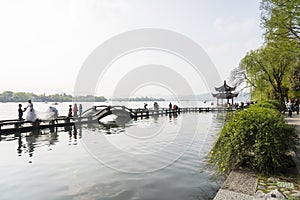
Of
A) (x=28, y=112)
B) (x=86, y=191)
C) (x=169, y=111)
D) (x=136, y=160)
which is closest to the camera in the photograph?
(x=86, y=191)

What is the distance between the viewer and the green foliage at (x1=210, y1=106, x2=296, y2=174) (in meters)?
5.18

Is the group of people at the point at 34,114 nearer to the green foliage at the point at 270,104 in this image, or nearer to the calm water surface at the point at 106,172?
the calm water surface at the point at 106,172

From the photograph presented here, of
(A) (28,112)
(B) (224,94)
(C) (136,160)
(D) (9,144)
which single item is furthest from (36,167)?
(B) (224,94)

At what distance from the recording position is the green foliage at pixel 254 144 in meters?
5.18

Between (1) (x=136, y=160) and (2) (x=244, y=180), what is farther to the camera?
(1) (x=136, y=160)

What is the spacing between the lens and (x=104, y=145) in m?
11.7

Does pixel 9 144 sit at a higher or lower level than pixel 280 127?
lower

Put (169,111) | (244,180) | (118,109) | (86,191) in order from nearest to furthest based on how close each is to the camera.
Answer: (244,180) < (86,191) < (118,109) < (169,111)

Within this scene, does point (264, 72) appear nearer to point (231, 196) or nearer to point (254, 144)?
point (254, 144)

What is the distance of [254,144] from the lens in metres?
5.39

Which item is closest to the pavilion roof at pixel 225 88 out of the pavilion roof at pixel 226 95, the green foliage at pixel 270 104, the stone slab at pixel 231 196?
the pavilion roof at pixel 226 95

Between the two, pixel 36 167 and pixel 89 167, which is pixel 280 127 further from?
pixel 36 167

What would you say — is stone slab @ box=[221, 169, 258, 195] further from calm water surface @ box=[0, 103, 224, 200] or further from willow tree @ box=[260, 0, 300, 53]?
willow tree @ box=[260, 0, 300, 53]

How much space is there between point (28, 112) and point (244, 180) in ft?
54.8
